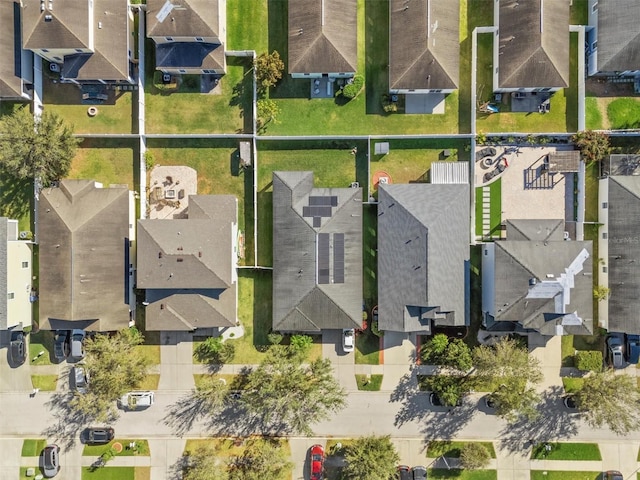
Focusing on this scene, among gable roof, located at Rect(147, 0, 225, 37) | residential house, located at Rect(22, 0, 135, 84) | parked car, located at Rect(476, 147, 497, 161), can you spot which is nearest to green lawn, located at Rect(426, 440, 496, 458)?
parked car, located at Rect(476, 147, 497, 161)

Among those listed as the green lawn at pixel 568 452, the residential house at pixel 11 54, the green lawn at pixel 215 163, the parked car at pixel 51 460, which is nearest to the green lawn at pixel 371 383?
the green lawn at pixel 215 163

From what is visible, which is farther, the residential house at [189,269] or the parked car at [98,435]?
the parked car at [98,435]

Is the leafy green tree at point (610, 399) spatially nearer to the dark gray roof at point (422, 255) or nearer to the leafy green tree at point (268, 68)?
the dark gray roof at point (422, 255)

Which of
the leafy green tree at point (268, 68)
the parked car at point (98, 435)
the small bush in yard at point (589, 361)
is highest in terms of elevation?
the leafy green tree at point (268, 68)

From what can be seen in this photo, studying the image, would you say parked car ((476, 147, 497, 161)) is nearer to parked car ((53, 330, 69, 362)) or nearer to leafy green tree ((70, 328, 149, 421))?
leafy green tree ((70, 328, 149, 421))

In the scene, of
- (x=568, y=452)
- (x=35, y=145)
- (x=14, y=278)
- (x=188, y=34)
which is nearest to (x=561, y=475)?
(x=568, y=452)

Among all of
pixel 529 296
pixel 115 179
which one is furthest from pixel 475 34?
pixel 115 179
